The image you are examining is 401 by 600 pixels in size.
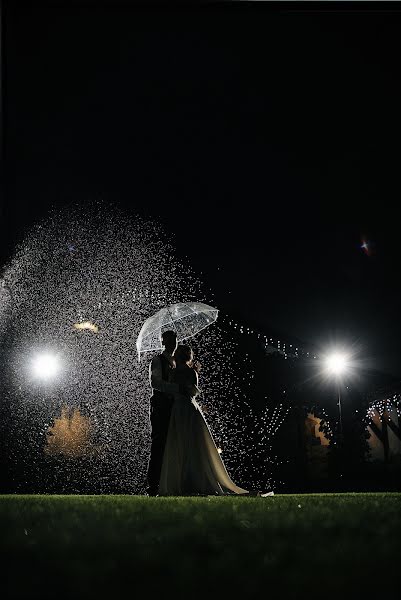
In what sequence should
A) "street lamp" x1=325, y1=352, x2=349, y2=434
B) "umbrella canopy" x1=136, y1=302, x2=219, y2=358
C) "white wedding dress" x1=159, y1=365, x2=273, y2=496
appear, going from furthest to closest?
"street lamp" x1=325, y1=352, x2=349, y2=434 → "umbrella canopy" x1=136, y1=302, x2=219, y2=358 → "white wedding dress" x1=159, y1=365, x2=273, y2=496

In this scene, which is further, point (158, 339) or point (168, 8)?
point (158, 339)

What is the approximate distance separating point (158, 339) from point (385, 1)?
699 centimetres

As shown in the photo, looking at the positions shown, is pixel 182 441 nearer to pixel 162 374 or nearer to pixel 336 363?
pixel 162 374

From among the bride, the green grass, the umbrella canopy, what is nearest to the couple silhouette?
the bride

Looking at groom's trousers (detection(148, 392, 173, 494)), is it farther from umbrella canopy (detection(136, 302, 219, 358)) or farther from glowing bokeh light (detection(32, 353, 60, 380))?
glowing bokeh light (detection(32, 353, 60, 380))

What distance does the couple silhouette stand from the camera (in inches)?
395

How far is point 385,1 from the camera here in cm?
644

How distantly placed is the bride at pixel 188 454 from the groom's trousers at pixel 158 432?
1.06 feet

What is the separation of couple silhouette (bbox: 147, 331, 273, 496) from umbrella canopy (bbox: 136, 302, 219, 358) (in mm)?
912

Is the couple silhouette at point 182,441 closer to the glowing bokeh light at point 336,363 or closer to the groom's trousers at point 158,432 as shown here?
the groom's trousers at point 158,432

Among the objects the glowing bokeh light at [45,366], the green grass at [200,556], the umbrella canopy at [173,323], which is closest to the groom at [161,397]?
the umbrella canopy at [173,323]

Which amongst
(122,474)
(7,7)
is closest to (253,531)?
(7,7)

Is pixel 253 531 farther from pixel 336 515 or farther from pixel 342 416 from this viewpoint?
pixel 342 416

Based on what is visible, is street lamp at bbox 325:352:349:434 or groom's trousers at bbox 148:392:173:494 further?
street lamp at bbox 325:352:349:434
